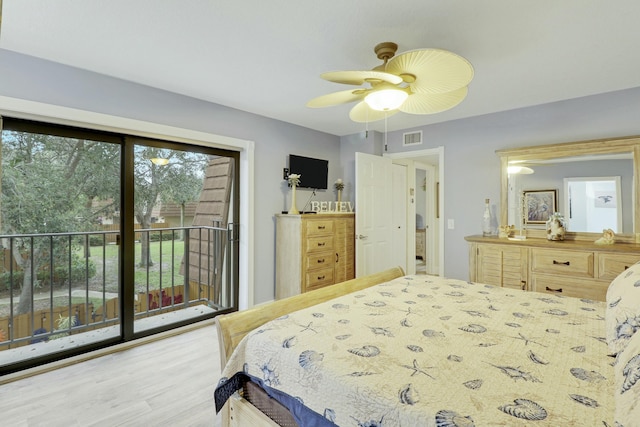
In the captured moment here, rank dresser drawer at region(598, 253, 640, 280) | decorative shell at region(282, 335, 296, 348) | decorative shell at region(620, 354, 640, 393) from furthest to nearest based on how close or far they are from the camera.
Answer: dresser drawer at region(598, 253, 640, 280), decorative shell at region(282, 335, 296, 348), decorative shell at region(620, 354, 640, 393)

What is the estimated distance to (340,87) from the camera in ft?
9.48

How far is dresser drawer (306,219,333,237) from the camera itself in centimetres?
369

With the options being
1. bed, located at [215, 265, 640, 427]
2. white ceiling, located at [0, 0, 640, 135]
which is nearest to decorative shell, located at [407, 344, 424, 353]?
bed, located at [215, 265, 640, 427]

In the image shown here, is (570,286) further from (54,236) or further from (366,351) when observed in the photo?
(54,236)

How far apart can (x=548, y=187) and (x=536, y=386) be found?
3034 millimetres

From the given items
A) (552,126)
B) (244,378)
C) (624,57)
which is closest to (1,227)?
(244,378)

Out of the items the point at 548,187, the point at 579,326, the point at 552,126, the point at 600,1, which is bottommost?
the point at 579,326

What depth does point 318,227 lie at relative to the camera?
12.4 feet

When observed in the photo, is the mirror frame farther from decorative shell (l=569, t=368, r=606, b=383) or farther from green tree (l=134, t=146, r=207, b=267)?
green tree (l=134, t=146, r=207, b=267)

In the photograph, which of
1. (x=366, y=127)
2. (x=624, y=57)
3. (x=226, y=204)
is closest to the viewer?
(x=624, y=57)

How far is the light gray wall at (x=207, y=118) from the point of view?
2314 millimetres

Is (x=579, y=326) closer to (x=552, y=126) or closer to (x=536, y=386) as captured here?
(x=536, y=386)

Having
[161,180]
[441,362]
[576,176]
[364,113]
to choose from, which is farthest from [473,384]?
[161,180]

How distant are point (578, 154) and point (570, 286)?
132cm
